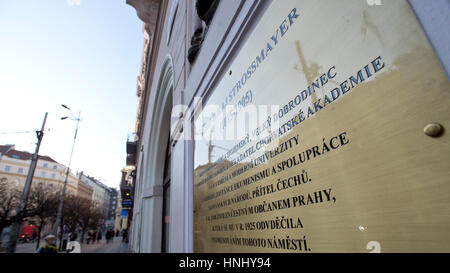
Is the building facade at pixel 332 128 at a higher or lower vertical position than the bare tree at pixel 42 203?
lower

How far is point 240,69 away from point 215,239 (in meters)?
1.19

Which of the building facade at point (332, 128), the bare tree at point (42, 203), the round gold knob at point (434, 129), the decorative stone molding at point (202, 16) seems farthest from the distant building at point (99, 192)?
the round gold knob at point (434, 129)

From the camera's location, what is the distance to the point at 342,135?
2.21 feet

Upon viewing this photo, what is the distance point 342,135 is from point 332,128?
42 millimetres

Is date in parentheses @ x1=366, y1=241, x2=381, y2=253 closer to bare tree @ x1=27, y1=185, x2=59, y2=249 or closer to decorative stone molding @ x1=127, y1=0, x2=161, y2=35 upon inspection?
decorative stone molding @ x1=127, y1=0, x2=161, y2=35

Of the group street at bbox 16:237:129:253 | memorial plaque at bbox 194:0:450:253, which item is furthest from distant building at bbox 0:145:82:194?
memorial plaque at bbox 194:0:450:253

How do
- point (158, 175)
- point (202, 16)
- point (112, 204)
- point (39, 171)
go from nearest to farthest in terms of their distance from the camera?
point (202, 16), point (158, 175), point (39, 171), point (112, 204)

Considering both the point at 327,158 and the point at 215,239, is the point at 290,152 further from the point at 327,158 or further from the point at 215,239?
the point at 215,239

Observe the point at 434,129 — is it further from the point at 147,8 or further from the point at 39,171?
the point at 39,171

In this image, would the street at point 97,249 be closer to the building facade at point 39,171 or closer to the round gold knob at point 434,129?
the round gold knob at point 434,129

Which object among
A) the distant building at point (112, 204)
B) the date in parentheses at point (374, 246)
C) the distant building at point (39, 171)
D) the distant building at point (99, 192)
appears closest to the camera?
the date in parentheses at point (374, 246)

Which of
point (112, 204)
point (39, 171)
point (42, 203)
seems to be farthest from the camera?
point (112, 204)

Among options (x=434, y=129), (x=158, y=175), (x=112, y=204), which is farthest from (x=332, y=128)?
(x=112, y=204)

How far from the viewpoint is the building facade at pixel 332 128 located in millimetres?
492
